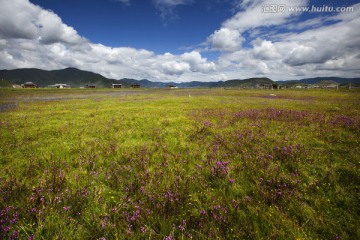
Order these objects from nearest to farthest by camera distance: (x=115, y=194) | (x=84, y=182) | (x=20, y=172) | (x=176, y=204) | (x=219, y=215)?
1. (x=219, y=215)
2. (x=176, y=204)
3. (x=115, y=194)
4. (x=84, y=182)
5. (x=20, y=172)

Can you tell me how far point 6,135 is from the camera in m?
9.33

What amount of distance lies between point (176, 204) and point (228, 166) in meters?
2.35

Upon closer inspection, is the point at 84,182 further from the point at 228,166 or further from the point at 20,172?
the point at 228,166

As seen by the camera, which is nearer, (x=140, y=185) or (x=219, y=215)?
(x=219, y=215)

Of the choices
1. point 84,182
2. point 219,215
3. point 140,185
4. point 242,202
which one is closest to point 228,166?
point 242,202

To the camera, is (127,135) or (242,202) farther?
(127,135)

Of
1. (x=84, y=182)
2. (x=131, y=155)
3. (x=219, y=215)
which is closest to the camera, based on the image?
(x=219, y=215)

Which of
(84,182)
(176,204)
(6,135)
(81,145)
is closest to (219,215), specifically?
(176,204)

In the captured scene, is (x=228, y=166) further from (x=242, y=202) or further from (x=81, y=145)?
(x=81, y=145)

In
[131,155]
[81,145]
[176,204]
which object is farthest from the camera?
[81,145]

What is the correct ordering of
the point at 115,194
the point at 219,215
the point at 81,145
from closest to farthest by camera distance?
the point at 219,215
the point at 115,194
the point at 81,145

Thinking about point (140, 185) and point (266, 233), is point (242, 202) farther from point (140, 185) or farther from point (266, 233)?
point (140, 185)

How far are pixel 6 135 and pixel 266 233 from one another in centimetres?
1275

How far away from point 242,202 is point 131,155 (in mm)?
4136
